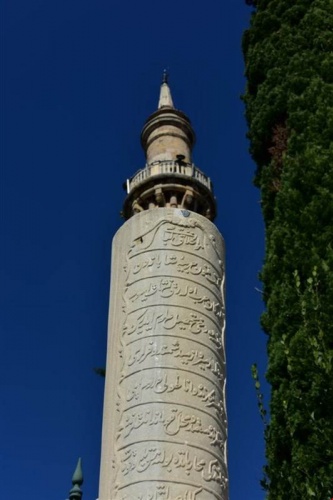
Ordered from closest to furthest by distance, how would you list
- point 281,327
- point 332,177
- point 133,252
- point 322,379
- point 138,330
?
point 322,379, point 281,327, point 332,177, point 138,330, point 133,252

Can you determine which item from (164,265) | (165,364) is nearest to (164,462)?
(165,364)

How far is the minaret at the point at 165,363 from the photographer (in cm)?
891

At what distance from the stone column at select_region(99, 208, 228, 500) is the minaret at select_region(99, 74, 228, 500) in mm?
12

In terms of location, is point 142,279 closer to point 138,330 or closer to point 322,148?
point 138,330

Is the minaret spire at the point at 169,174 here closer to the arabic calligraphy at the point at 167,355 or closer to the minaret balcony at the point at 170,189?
the minaret balcony at the point at 170,189

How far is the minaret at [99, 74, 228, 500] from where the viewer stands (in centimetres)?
891

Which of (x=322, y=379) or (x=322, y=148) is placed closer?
(x=322, y=379)

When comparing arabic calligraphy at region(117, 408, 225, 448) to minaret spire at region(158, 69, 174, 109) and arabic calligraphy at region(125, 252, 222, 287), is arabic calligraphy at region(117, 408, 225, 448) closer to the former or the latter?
arabic calligraphy at region(125, 252, 222, 287)

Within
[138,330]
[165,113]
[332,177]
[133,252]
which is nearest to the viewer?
[332,177]

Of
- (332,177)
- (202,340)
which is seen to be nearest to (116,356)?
(202,340)

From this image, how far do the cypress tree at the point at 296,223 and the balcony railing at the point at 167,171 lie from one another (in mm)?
1087

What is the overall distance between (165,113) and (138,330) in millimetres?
4824

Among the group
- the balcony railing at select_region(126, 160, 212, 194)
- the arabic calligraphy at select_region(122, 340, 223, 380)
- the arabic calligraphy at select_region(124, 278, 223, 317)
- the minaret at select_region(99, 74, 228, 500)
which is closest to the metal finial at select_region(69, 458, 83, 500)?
the minaret at select_region(99, 74, 228, 500)

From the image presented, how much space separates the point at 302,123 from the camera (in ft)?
34.1
